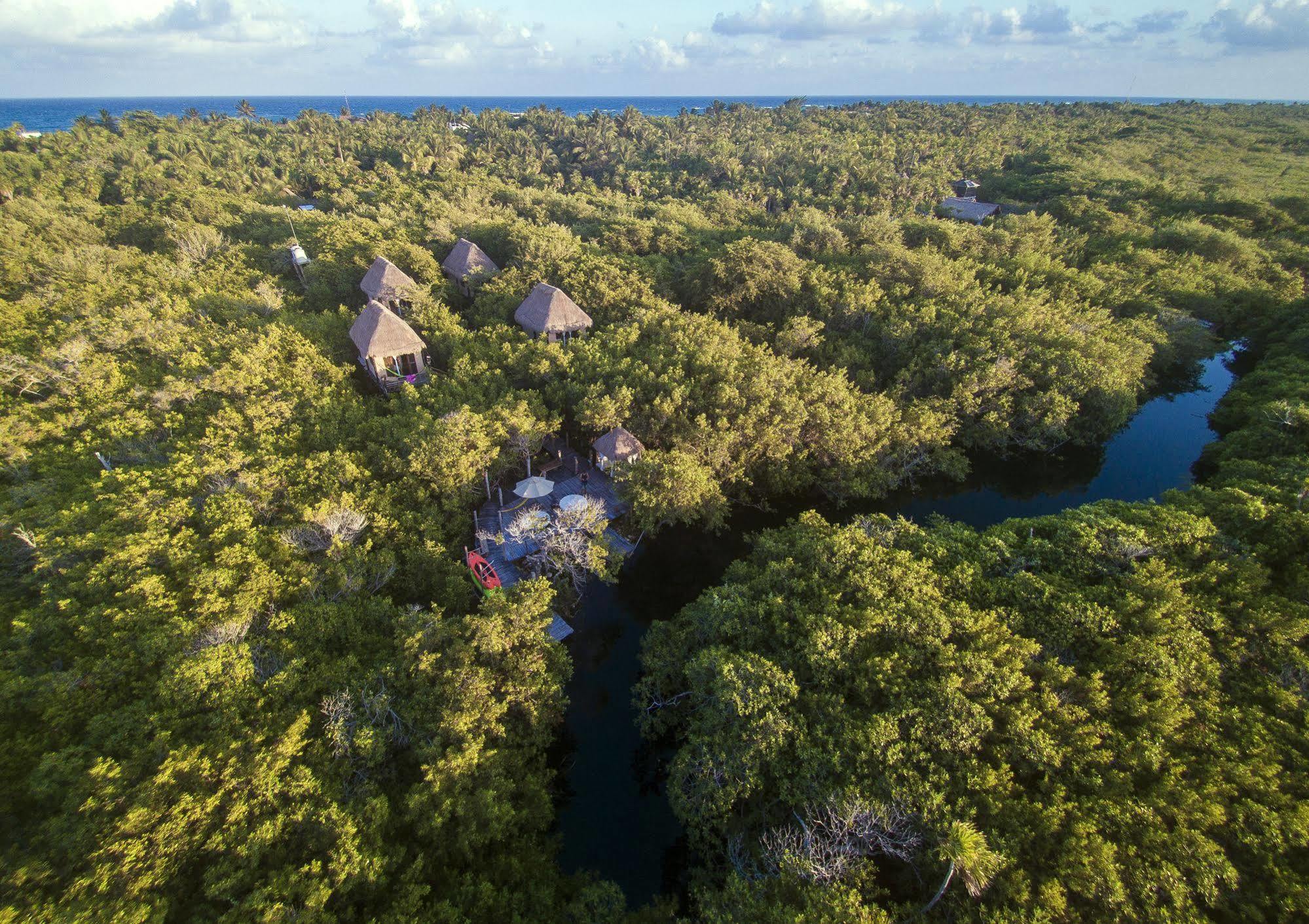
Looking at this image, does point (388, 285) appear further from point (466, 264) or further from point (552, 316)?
point (552, 316)

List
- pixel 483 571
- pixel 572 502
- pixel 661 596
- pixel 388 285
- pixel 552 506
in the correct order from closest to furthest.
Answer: pixel 483 571
pixel 572 502
pixel 661 596
pixel 552 506
pixel 388 285

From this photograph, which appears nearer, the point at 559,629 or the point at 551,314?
the point at 559,629

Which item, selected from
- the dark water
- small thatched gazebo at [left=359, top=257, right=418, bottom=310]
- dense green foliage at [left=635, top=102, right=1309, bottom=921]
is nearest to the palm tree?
dense green foliage at [left=635, top=102, right=1309, bottom=921]

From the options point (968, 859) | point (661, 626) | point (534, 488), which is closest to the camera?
point (968, 859)

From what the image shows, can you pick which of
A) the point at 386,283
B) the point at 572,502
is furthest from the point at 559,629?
the point at 386,283

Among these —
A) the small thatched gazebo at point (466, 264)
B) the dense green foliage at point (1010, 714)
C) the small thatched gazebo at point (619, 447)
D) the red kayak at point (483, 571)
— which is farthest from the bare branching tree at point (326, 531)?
the small thatched gazebo at point (466, 264)

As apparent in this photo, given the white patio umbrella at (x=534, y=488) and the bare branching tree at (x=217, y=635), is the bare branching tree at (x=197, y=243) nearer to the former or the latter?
the white patio umbrella at (x=534, y=488)

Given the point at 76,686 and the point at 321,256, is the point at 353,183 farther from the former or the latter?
the point at 76,686

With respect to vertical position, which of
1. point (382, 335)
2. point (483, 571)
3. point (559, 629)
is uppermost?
point (382, 335)
